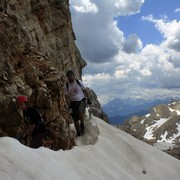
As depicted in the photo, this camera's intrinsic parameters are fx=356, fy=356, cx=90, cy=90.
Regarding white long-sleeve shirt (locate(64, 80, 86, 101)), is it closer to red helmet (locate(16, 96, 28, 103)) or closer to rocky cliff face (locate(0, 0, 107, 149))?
rocky cliff face (locate(0, 0, 107, 149))

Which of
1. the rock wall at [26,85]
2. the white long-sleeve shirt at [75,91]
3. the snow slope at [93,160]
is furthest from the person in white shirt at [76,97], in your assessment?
the snow slope at [93,160]

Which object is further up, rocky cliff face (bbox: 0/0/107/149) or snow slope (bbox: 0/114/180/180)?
rocky cliff face (bbox: 0/0/107/149)

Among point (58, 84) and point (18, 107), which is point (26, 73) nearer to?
point (58, 84)

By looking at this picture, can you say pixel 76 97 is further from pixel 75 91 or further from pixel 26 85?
pixel 26 85

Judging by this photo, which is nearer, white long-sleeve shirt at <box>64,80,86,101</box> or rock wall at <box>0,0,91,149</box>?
rock wall at <box>0,0,91,149</box>

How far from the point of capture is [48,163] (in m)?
11.7

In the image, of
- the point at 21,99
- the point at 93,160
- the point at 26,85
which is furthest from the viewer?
the point at 26,85

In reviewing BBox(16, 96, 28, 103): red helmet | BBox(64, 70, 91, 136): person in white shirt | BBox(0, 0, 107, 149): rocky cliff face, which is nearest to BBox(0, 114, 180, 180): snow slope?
BBox(64, 70, 91, 136): person in white shirt

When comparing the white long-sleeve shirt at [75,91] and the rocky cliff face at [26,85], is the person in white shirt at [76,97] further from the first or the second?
the rocky cliff face at [26,85]

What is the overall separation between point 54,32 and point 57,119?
2001 centimetres

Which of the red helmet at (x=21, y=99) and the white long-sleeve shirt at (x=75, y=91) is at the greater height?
the white long-sleeve shirt at (x=75, y=91)

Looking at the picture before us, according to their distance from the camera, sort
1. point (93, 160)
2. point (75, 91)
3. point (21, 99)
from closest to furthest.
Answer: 1. point (21, 99)
2. point (93, 160)
3. point (75, 91)

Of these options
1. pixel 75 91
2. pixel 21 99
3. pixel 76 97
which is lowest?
pixel 21 99

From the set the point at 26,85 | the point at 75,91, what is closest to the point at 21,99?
the point at 26,85
